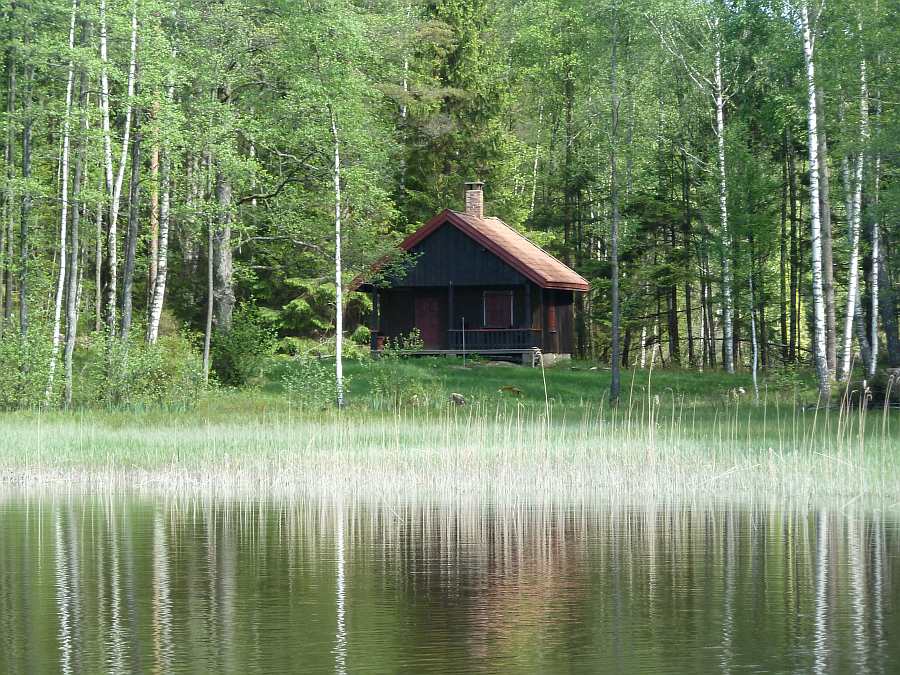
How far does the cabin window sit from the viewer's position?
4866 cm

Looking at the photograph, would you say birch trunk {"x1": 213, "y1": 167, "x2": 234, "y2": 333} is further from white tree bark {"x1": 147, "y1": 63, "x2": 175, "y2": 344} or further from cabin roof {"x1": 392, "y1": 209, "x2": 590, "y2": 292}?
cabin roof {"x1": 392, "y1": 209, "x2": 590, "y2": 292}

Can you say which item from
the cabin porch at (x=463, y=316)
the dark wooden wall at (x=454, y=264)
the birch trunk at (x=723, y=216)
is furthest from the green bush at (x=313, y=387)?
the dark wooden wall at (x=454, y=264)

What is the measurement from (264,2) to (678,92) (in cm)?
→ 1814

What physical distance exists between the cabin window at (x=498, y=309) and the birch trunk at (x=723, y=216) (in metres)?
7.70

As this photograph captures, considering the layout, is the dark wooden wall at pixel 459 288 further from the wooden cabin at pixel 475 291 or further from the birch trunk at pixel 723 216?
the birch trunk at pixel 723 216

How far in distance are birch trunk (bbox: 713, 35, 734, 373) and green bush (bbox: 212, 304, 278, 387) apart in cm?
1448

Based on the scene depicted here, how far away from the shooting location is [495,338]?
47156mm

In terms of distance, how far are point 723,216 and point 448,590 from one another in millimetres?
32384

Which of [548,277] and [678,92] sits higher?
[678,92]

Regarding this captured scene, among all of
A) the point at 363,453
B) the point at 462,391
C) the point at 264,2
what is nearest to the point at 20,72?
the point at 264,2

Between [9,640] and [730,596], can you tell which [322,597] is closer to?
[9,640]

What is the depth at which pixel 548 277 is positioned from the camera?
45.8m

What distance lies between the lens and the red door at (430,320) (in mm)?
49094

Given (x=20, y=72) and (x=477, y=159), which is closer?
(x=20, y=72)
